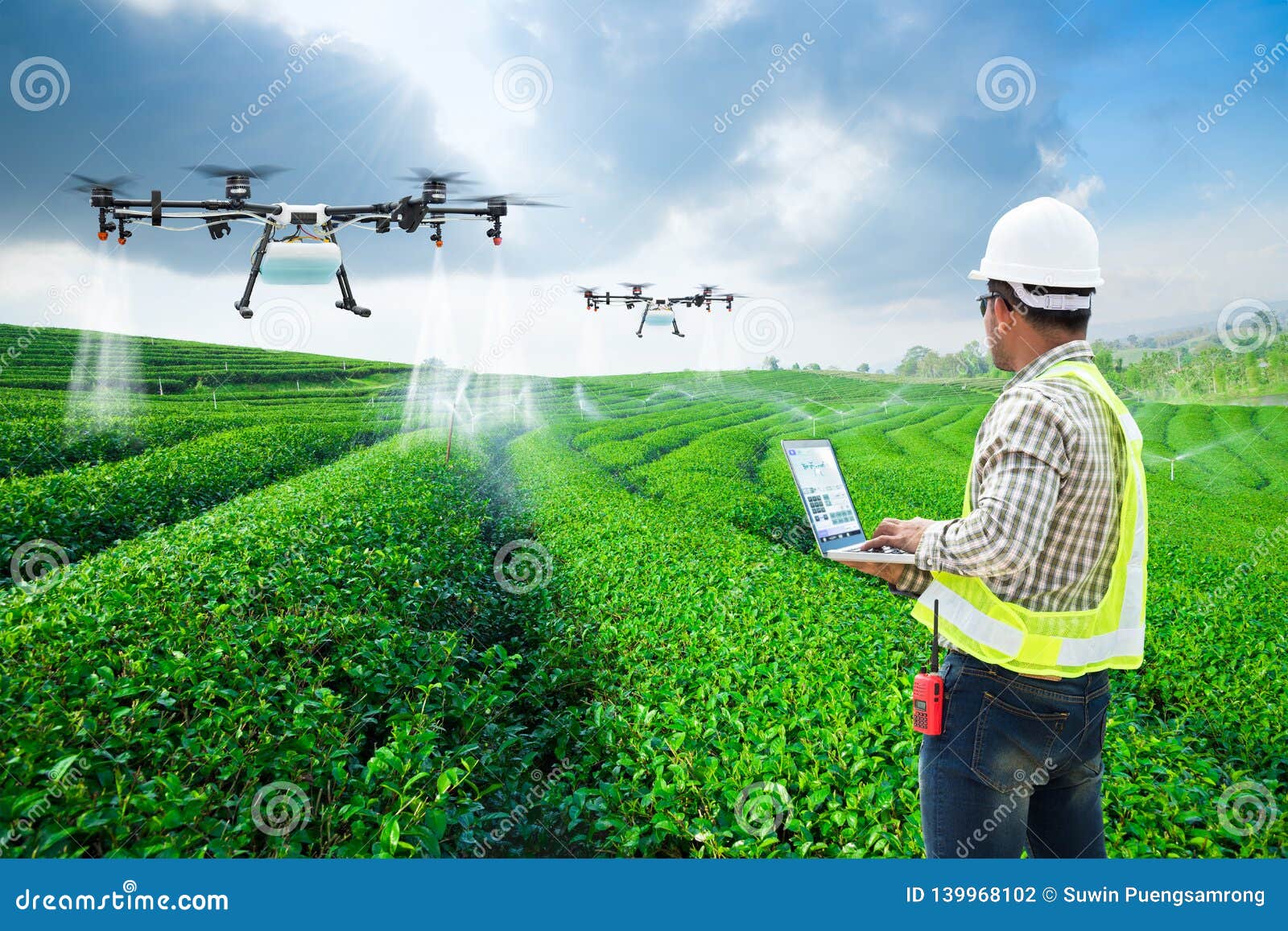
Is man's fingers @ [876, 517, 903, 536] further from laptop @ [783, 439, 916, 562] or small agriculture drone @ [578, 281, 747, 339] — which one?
small agriculture drone @ [578, 281, 747, 339]

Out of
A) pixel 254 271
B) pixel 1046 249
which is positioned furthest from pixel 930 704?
pixel 254 271

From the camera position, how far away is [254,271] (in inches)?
239

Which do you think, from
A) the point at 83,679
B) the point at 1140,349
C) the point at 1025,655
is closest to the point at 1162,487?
the point at 1140,349

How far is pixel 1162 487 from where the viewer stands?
1225 cm

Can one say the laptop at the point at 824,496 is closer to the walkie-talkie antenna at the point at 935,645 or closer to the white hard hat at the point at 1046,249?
the walkie-talkie antenna at the point at 935,645

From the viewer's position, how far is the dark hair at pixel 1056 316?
68.1 inches

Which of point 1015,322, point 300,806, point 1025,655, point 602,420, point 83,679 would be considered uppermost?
point 602,420

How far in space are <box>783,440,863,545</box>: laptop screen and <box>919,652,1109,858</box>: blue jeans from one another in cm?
56

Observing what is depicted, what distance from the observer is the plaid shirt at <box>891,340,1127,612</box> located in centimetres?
150

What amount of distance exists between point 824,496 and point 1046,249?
0.89m

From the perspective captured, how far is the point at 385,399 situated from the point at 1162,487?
20389 mm

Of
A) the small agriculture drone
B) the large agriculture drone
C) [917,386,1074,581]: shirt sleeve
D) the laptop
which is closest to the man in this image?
[917,386,1074,581]: shirt sleeve

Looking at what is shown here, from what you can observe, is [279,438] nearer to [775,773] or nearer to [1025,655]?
[775,773]

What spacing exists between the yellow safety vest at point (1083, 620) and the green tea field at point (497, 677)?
1191 mm
